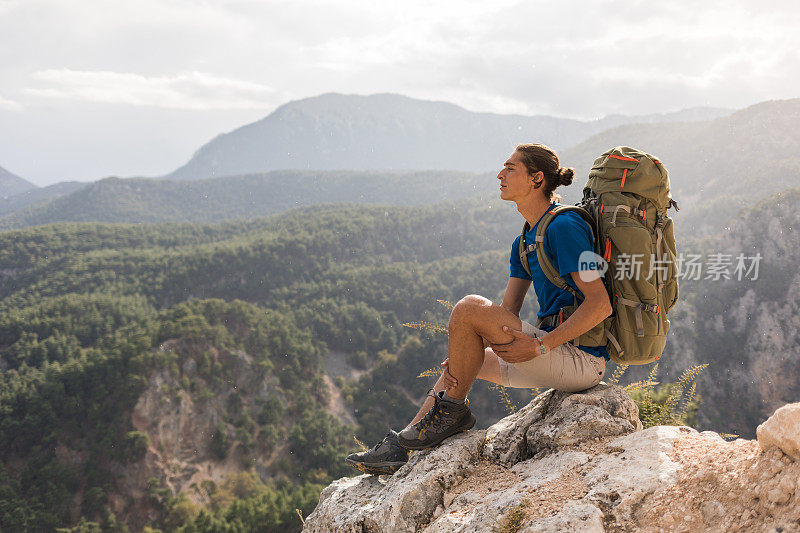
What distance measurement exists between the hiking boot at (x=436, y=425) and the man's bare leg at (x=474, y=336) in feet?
0.37

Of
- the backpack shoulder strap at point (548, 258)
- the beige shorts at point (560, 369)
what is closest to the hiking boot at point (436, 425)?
the beige shorts at point (560, 369)

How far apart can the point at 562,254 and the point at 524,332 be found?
69 cm

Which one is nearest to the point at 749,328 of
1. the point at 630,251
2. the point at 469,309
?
the point at 630,251

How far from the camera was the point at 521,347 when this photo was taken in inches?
130

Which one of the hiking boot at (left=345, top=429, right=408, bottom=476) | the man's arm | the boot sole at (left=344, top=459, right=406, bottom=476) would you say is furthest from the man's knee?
the boot sole at (left=344, top=459, right=406, bottom=476)

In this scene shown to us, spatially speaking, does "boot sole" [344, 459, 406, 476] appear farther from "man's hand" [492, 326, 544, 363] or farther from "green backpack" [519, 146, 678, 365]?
"green backpack" [519, 146, 678, 365]

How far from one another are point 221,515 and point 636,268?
35.5m

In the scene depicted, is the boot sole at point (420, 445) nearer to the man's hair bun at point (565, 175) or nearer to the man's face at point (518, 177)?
the man's face at point (518, 177)

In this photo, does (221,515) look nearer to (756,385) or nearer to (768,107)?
(756,385)

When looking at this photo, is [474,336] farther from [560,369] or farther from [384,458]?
[384,458]

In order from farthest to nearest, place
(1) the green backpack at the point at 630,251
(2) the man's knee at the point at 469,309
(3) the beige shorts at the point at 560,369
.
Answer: (3) the beige shorts at the point at 560,369 < (2) the man's knee at the point at 469,309 < (1) the green backpack at the point at 630,251

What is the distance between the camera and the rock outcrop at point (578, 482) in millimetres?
2365

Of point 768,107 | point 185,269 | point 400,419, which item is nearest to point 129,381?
point 400,419

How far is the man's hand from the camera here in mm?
→ 3283
